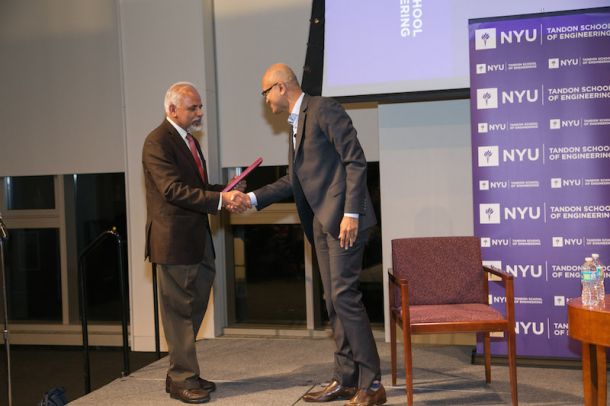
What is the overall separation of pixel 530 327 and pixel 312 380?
1437mm

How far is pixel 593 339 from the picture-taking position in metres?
2.85

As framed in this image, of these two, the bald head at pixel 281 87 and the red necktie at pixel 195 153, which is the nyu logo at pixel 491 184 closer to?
the bald head at pixel 281 87

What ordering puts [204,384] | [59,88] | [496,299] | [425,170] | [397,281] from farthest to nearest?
[59,88]
[425,170]
[496,299]
[204,384]
[397,281]

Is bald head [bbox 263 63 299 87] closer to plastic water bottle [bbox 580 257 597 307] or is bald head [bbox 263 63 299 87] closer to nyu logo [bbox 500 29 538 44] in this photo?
nyu logo [bbox 500 29 538 44]

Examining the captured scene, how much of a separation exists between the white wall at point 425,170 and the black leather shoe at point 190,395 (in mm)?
1928

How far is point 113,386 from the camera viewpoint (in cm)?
429

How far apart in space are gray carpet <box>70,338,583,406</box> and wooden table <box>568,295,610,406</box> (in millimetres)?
653

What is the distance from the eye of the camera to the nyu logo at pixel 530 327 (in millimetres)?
4375

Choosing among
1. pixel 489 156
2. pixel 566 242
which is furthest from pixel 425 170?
pixel 566 242

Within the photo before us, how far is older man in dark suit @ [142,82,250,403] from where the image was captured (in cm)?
383

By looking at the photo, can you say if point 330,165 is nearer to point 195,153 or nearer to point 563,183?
point 195,153

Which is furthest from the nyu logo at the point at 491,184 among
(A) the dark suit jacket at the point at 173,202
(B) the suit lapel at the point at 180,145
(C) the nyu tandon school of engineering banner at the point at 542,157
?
(B) the suit lapel at the point at 180,145

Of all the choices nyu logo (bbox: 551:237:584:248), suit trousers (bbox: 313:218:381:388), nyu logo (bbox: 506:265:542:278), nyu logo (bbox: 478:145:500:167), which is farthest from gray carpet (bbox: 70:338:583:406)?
nyu logo (bbox: 478:145:500:167)

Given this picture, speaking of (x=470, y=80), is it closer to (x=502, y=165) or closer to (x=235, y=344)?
(x=502, y=165)
